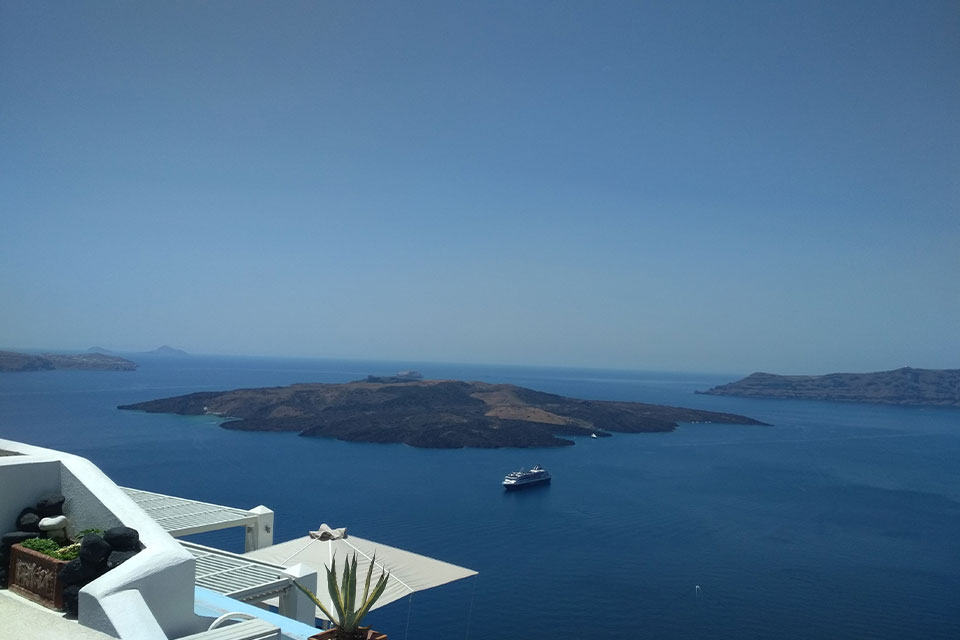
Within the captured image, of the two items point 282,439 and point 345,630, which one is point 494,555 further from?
point 282,439

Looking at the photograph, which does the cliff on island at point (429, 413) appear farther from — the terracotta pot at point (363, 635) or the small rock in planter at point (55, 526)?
the terracotta pot at point (363, 635)

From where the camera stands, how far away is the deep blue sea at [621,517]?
75.5ft

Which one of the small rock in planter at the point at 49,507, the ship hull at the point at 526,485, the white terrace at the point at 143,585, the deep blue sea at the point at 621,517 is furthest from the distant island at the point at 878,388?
the small rock in planter at the point at 49,507

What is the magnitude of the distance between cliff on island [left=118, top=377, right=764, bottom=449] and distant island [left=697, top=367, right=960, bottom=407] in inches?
2336

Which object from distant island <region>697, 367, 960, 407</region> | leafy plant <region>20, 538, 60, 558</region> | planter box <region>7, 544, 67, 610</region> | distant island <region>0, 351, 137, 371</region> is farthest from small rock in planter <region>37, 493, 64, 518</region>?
distant island <region>697, 367, 960, 407</region>

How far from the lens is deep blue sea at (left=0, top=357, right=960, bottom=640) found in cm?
2302

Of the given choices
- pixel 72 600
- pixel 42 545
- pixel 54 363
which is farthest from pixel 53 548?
pixel 54 363

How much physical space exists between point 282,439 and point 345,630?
62.5 meters

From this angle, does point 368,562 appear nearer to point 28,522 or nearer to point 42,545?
point 28,522

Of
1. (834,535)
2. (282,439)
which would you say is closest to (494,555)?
(834,535)

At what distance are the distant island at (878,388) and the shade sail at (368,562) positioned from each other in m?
142

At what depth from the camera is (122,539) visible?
4.53 meters

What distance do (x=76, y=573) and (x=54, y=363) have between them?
17491 centimetres

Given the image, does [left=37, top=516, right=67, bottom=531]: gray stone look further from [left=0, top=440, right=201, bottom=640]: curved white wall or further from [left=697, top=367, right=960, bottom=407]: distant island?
[left=697, top=367, right=960, bottom=407]: distant island
